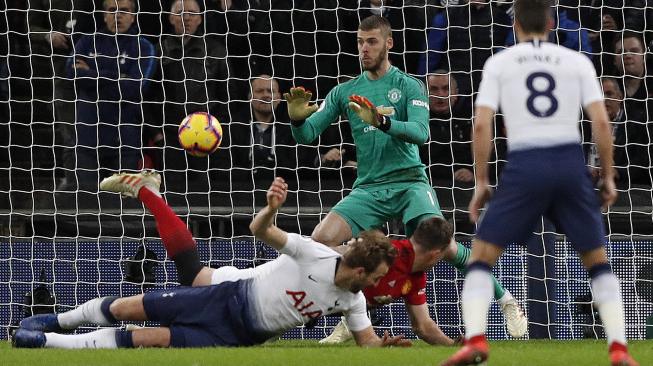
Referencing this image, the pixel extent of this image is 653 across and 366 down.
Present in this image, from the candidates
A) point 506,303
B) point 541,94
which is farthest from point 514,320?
point 541,94

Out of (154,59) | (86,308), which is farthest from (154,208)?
(154,59)

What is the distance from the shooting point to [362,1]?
13.9 metres

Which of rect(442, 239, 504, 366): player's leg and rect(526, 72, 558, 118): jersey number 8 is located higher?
rect(526, 72, 558, 118): jersey number 8

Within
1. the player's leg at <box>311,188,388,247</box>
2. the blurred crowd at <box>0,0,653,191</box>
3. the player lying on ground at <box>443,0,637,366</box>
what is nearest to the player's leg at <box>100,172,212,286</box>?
the player's leg at <box>311,188,388,247</box>

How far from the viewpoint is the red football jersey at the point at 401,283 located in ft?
31.2

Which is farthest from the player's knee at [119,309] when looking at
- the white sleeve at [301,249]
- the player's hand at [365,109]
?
the player's hand at [365,109]

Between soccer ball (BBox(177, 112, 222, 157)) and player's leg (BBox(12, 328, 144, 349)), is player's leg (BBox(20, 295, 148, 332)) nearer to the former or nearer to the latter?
player's leg (BBox(12, 328, 144, 349))

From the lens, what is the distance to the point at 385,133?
10312mm

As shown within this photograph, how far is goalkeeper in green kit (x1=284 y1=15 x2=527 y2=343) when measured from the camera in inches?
407

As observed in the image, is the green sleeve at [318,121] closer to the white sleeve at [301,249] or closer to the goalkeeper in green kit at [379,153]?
the goalkeeper in green kit at [379,153]

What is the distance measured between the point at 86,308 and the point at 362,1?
18.1ft

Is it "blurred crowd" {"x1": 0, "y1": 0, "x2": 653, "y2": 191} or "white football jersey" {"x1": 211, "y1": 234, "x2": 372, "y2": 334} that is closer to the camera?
"white football jersey" {"x1": 211, "y1": 234, "x2": 372, "y2": 334}

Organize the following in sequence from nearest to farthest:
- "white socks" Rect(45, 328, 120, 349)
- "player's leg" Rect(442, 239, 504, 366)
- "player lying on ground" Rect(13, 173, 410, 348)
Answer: "player's leg" Rect(442, 239, 504, 366)
"player lying on ground" Rect(13, 173, 410, 348)
"white socks" Rect(45, 328, 120, 349)

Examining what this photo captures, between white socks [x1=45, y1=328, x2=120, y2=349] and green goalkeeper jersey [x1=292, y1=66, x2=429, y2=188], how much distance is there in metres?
2.26
